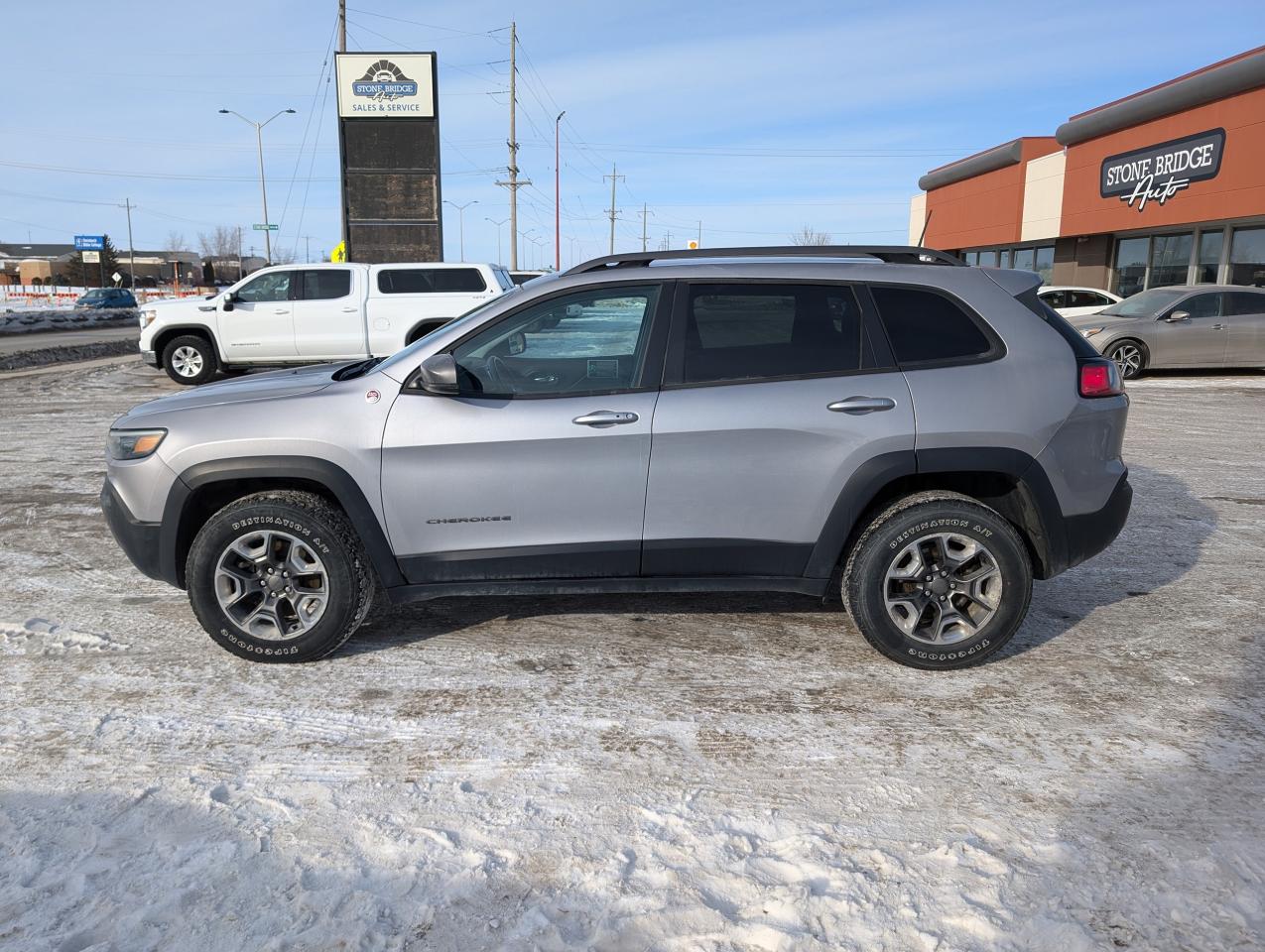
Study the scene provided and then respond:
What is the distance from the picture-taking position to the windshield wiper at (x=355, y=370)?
4453 mm

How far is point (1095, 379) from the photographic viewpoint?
163 inches

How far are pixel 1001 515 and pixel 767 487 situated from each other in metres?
1.06

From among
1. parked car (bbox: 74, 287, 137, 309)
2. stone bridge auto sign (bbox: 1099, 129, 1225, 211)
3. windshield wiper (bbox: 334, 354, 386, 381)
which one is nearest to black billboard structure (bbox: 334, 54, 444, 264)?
stone bridge auto sign (bbox: 1099, 129, 1225, 211)

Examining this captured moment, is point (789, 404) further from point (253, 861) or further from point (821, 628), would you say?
point (253, 861)

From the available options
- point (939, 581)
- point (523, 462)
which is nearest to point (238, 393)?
point (523, 462)

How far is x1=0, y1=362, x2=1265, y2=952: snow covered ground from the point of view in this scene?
2.56 metres

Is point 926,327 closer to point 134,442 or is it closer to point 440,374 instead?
point 440,374

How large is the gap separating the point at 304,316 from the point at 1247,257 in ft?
67.5

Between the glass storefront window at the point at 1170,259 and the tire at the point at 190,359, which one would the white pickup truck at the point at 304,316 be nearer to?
the tire at the point at 190,359

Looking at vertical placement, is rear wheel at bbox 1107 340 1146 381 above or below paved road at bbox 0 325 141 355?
above

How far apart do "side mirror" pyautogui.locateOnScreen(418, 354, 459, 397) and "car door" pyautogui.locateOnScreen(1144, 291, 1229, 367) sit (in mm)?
14396

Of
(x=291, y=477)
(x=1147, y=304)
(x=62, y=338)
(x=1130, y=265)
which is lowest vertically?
(x=62, y=338)

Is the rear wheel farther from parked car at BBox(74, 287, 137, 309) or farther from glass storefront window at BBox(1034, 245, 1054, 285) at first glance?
parked car at BBox(74, 287, 137, 309)

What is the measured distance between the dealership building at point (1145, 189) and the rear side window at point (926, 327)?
1846cm
